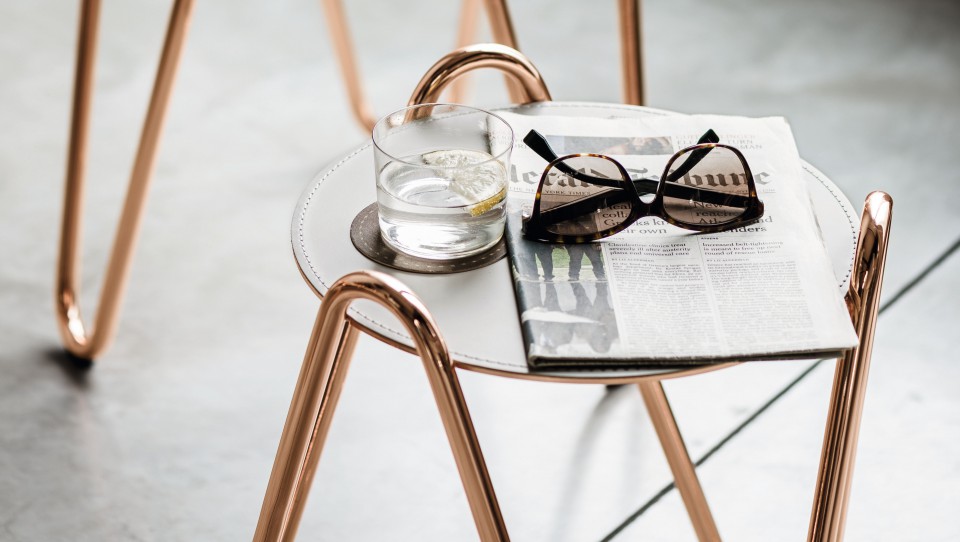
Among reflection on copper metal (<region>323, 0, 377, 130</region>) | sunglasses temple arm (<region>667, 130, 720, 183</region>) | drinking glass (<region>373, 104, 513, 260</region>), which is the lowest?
reflection on copper metal (<region>323, 0, 377, 130</region>)

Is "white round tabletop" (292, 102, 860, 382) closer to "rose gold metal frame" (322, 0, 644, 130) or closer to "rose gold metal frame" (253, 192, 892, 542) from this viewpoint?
"rose gold metal frame" (253, 192, 892, 542)

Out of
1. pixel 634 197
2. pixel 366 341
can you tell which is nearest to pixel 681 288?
pixel 634 197

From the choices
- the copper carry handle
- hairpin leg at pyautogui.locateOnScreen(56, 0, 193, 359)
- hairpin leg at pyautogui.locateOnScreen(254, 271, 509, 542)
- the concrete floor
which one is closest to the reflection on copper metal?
the concrete floor

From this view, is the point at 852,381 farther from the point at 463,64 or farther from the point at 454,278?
the point at 463,64

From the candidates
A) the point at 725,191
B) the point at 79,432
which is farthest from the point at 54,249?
the point at 725,191

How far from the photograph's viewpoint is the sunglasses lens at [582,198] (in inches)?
28.8

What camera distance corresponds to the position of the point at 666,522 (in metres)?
1.07

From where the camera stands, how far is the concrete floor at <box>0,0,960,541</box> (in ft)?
3.58

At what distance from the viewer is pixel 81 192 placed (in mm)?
1158

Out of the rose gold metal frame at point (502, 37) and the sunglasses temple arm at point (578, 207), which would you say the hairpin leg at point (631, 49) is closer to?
the rose gold metal frame at point (502, 37)

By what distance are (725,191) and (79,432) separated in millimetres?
802

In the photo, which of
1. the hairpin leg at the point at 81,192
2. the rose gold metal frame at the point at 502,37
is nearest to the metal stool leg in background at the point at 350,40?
the rose gold metal frame at the point at 502,37

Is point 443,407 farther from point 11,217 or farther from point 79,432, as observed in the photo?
point 11,217

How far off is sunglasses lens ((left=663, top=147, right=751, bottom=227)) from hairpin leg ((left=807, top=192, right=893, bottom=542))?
9 cm
